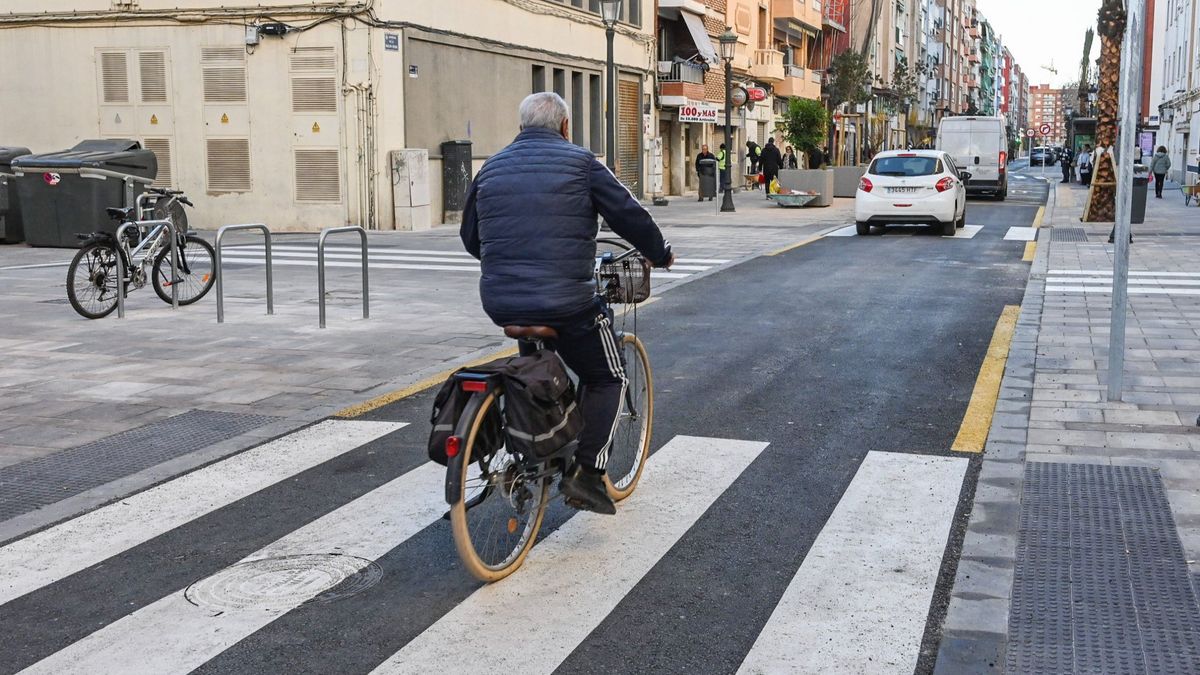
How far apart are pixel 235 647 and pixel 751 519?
7.12 ft

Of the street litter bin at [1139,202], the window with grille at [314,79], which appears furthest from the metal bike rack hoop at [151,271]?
the window with grille at [314,79]

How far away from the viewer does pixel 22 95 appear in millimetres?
24219

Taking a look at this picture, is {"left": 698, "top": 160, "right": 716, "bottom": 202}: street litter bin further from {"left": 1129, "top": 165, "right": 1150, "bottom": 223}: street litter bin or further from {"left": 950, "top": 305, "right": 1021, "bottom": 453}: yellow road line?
{"left": 950, "top": 305, "right": 1021, "bottom": 453}: yellow road line

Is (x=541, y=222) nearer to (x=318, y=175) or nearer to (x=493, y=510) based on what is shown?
(x=493, y=510)

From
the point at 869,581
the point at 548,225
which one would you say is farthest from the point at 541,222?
the point at 869,581

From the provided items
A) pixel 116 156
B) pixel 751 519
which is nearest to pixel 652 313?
pixel 751 519

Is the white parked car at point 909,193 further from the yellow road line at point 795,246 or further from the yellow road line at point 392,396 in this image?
the yellow road line at point 392,396

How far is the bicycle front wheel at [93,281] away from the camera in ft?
35.8

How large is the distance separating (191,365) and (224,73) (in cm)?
1548

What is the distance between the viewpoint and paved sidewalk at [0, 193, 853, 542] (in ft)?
20.4

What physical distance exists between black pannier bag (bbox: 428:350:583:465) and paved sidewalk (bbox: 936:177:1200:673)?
145 cm

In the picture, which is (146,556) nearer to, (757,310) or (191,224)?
(757,310)

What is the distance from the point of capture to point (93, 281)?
11117 millimetres

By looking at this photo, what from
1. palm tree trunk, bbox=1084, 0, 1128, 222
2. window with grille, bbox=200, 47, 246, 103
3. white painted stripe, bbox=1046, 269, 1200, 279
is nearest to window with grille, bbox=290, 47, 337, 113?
window with grille, bbox=200, 47, 246, 103
